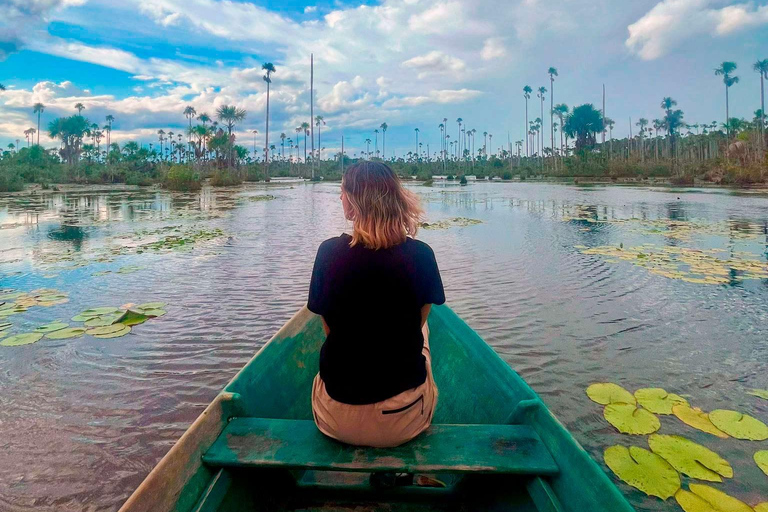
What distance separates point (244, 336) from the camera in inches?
179

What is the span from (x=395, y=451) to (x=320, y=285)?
663 mm

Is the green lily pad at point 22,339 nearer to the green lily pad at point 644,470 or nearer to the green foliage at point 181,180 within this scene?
the green lily pad at point 644,470

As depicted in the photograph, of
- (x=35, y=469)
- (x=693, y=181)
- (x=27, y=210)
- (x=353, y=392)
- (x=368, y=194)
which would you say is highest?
(x=693, y=181)

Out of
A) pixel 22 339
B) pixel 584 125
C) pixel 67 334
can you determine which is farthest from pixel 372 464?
pixel 584 125

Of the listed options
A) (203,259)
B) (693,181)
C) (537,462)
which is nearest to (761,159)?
(693,181)

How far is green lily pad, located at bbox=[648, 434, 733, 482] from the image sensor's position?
2.44 m

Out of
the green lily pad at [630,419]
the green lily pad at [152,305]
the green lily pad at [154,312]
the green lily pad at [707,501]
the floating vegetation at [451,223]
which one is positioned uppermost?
the floating vegetation at [451,223]

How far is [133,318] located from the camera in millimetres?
4922

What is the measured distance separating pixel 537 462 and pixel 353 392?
0.67 m

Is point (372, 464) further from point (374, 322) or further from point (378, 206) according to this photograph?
point (378, 206)

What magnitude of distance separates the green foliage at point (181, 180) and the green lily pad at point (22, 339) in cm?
2927

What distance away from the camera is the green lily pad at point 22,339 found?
4301mm

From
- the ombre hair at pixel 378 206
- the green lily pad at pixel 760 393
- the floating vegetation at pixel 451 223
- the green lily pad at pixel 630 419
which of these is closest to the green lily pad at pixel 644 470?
the green lily pad at pixel 630 419

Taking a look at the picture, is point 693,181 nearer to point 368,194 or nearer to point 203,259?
point 203,259
